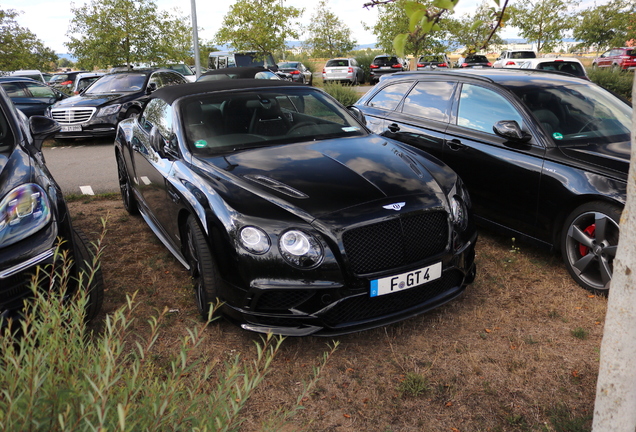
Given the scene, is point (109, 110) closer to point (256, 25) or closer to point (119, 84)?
point (119, 84)

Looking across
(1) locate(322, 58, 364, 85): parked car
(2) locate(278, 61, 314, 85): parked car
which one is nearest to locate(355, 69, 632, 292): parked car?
(2) locate(278, 61, 314, 85): parked car

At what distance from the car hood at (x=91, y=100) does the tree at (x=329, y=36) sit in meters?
41.8

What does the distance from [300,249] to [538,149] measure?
98.3 inches

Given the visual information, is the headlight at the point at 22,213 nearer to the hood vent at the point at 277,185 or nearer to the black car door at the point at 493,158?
the hood vent at the point at 277,185

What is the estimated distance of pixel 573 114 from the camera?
4.90 meters

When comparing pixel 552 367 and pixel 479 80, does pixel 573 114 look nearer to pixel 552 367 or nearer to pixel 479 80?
pixel 479 80

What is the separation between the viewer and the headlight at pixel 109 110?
40.4 feet

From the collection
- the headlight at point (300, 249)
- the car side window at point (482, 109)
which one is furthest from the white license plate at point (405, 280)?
the car side window at point (482, 109)

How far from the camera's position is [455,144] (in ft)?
17.9

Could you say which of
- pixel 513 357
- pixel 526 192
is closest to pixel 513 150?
pixel 526 192

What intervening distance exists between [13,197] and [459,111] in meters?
4.12

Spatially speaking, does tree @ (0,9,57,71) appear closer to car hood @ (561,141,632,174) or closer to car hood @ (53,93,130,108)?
car hood @ (53,93,130,108)

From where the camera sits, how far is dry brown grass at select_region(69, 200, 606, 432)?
2930 mm

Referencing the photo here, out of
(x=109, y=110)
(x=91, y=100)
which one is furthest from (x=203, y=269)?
(x=91, y=100)
